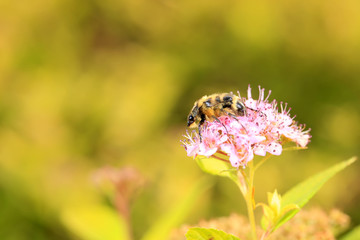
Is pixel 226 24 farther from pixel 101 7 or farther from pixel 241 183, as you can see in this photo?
pixel 241 183

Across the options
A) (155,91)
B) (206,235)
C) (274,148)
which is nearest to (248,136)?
(274,148)

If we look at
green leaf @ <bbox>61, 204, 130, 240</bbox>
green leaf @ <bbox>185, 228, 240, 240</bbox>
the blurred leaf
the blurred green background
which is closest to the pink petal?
green leaf @ <bbox>185, 228, 240, 240</bbox>

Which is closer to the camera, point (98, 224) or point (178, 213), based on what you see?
point (178, 213)

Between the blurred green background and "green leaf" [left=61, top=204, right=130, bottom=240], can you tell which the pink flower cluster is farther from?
the blurred green background

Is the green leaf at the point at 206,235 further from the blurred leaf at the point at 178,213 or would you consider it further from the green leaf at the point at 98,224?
the green leaf at the point at 98,224

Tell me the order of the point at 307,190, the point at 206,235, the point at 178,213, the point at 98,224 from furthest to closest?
1. the point at 98,224
2. the point at 178,213
3. the point at 307,190
4. the point at 206,235

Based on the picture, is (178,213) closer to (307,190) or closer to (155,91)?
(307,190)

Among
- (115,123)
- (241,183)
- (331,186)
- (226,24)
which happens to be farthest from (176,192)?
(241,183)
